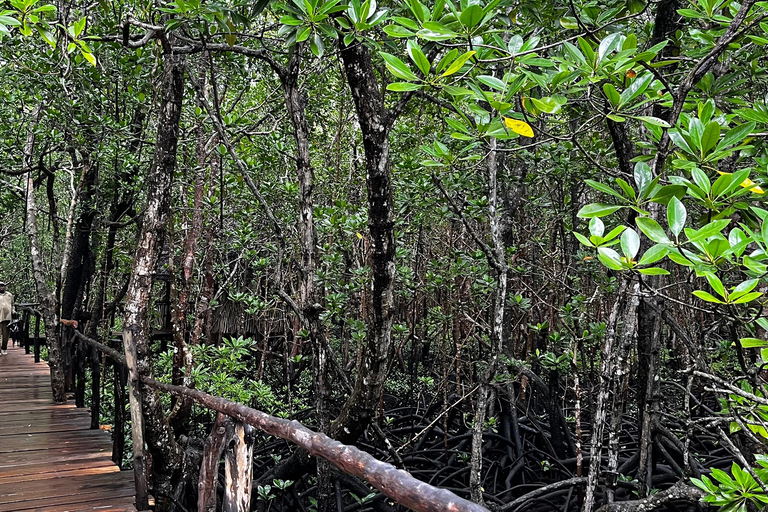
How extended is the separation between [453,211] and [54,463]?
348cm

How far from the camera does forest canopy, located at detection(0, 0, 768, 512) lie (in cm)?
170

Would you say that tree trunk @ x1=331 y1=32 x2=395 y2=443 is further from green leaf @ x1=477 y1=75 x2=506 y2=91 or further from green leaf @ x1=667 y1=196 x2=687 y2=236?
green leaf @ x1=667 y1=196 x2=687 y2=236

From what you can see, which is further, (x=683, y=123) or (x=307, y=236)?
(x=307, y=236)

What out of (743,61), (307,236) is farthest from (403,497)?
(743,61)

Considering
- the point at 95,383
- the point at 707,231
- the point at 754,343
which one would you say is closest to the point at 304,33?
the point at 707,231

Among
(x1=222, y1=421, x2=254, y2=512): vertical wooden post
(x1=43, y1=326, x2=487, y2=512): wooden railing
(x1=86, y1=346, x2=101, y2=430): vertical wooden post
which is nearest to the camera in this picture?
(x1=43, y1=326, x2=487, y2=512): wooden railing

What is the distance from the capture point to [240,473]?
6.48 ft

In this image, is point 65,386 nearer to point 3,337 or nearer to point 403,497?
point 3,337

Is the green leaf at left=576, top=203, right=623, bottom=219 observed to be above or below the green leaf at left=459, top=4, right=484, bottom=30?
below

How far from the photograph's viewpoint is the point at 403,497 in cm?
110

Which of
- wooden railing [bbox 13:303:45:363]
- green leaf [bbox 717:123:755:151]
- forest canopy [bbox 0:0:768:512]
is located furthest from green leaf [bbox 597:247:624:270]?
wooden railing [bbox 13:303:45:363]

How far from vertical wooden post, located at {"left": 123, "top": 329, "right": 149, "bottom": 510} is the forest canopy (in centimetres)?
2

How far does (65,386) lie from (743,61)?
7104 millimetres

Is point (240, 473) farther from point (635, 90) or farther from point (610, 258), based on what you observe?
point (635, 90)
